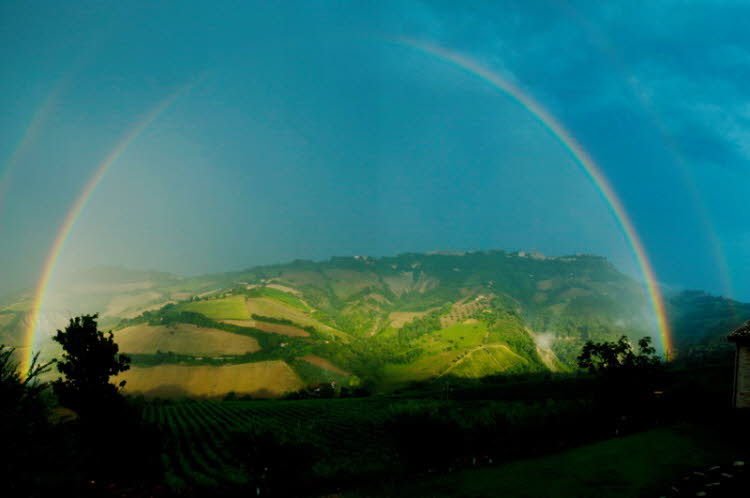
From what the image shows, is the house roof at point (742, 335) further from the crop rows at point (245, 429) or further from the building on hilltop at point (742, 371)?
the crop rows at point (245, 429)

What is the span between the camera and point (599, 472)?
23875 millimetres

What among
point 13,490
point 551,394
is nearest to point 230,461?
point 13,490

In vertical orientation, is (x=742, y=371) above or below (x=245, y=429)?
above

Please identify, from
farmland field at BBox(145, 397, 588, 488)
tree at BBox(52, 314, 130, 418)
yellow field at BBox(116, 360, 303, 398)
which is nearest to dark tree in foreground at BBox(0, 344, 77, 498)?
farmland field at BBox(145, 397, 588, 488)

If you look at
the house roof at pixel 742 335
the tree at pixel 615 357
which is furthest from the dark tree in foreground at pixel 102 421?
the house roof at pixel 742 335

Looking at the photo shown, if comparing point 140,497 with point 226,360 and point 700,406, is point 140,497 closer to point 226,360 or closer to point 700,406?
point 700,406

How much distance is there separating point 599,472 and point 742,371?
12582mm

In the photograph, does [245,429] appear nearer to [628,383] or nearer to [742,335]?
[628,383]

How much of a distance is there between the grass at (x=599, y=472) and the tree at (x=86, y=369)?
23.7m

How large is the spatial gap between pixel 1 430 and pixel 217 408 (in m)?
138

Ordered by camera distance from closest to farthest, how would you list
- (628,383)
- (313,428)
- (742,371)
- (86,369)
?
(742,371) → (86,369) → (628,383) → (313,428)

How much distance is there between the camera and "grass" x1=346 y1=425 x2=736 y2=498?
21.4m

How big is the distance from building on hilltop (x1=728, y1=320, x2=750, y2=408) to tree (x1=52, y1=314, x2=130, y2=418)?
47.8 metres

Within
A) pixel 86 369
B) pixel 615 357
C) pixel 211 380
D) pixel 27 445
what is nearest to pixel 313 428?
pixel 86 369
